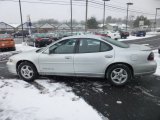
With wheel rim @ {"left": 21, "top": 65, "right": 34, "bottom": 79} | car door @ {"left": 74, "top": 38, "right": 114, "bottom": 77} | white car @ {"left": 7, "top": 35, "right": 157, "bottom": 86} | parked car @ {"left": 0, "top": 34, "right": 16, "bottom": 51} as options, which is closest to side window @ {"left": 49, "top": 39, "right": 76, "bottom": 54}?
white car @ {"left": 7, "top": 35, "right": 157, "bottom": 86}

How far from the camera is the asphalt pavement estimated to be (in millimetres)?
4132

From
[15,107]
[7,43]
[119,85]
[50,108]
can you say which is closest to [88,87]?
[119,85]

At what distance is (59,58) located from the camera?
240 inches

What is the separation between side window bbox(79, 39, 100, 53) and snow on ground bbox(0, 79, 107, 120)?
4.07 ft

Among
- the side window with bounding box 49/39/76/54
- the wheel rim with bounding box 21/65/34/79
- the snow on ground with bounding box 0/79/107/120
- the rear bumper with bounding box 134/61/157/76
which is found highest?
the side window with bounding box 49/39/76/54

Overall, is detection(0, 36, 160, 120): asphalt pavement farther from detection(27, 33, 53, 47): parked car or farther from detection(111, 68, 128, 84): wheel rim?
detection(27, 33, 53, 47): parked car

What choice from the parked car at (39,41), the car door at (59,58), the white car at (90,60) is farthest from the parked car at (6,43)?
the car door at (59,58)

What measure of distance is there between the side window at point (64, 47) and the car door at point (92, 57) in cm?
26

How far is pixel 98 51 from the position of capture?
5.84 m

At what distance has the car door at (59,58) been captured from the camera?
19.9 feet

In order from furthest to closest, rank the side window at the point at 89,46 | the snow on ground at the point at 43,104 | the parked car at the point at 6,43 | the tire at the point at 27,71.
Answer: the parked car at the point at 6,43 → the tire at the point at 27,71 → the side window at the point at 89,46 → the snow on ground at the point at 43,104

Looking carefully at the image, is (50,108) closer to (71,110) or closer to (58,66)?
(71,110)

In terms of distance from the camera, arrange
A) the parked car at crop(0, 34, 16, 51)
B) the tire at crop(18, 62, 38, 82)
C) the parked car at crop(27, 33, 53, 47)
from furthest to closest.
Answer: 1. the parked car at crop(27, 33, 53, 47)
2. the parked car at crop(0, 34, 16, 51)
3. the tire at crop(18, 62, 38, 82)

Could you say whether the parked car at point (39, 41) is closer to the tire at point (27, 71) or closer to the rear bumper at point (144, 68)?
the tire at point (27, 71)
